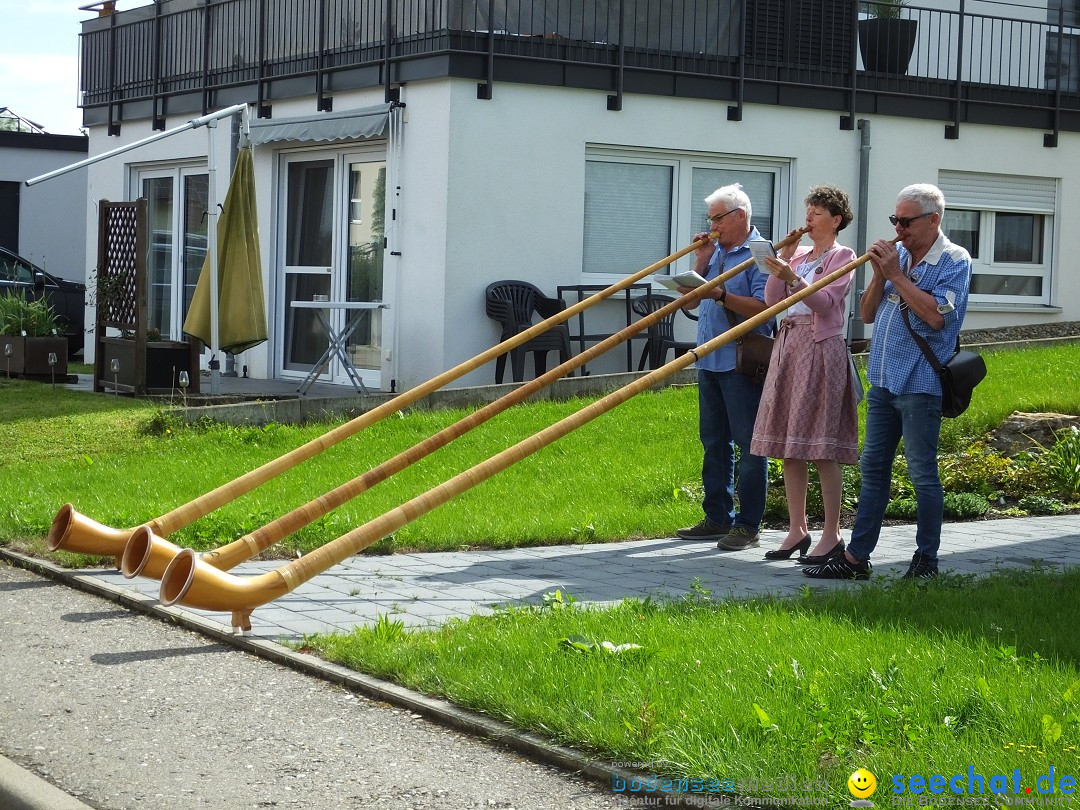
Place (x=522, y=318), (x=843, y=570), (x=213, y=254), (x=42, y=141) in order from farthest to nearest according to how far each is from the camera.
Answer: (x=42, y=141), (x=522, y=318), (x=213, y=254), (x=843, y=570)

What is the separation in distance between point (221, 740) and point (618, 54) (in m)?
12.1

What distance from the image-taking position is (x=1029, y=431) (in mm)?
10594

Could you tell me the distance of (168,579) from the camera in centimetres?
523

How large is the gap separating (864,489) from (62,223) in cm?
2443

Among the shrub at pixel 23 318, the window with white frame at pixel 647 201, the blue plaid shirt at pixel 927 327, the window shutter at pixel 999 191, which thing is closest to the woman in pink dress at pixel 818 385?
the blue plaid shirt at pixel 927 327

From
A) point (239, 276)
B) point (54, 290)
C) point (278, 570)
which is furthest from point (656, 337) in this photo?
point (54, 290)

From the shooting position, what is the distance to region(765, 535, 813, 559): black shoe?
7.90 m

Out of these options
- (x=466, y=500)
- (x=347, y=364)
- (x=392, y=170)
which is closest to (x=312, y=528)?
(x=466, y=500)

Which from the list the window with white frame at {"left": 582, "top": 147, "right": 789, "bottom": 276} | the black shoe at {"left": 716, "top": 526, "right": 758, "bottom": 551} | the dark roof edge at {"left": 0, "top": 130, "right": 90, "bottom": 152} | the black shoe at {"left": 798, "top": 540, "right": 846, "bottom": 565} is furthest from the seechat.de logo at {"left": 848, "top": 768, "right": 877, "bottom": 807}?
the dark roof edge at {"left": 0, "top": 130, "right": 90, "bottom": 152}

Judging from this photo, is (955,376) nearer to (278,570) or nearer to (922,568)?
(922,568)

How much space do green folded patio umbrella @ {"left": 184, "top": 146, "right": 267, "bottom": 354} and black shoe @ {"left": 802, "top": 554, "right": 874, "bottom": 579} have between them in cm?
834

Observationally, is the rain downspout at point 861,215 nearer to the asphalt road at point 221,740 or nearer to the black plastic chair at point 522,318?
the black plastic chair at point 522,318

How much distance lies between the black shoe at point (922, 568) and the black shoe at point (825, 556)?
1.44 ft

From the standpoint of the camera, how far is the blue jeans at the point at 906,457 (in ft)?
23.2
